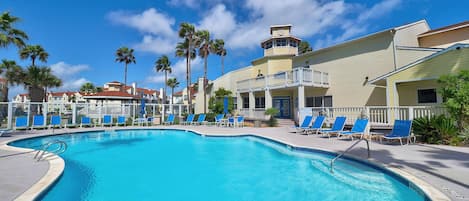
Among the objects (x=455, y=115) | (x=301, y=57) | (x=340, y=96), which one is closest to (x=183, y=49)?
(x=301, y=57)

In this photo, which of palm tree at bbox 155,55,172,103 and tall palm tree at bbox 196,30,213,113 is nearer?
tall palm tree at bbox 196,30,213,113

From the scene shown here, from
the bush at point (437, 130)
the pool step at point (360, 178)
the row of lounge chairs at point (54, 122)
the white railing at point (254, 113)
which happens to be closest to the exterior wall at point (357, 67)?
the white railing at point (254, 113)

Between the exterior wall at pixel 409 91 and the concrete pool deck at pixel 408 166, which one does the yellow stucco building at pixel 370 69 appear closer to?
the exterior wall at pixel 409 91

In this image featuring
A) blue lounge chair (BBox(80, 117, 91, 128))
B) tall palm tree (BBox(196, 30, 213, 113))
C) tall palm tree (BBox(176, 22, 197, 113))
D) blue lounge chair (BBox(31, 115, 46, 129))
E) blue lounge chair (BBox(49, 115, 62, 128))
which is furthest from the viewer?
tall palm tree (BBox(196, 30, 213, 113))

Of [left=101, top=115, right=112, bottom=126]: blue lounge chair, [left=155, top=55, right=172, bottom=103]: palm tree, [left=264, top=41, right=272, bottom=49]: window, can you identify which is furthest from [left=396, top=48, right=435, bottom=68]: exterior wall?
[left=155, top=55, right=172, bottom=103]: palm tree

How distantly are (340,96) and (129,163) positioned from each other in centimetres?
1467

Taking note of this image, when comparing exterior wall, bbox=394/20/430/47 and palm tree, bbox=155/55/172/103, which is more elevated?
palm tree, bbox=155/55/172/103

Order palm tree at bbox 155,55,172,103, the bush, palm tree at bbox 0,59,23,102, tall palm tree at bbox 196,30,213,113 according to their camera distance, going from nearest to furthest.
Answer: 1. the bush
2. palm tree at bbox 0,59,23,102
3. tall palm tree at bbox 196,30,213,113
4. palm tree at bbox 155,55,172,103

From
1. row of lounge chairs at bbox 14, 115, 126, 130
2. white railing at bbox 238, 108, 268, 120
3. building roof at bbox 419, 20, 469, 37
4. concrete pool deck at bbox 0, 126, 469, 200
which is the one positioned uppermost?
building roof at bbox 419, 20, 469, 37

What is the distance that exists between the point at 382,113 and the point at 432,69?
3.05m

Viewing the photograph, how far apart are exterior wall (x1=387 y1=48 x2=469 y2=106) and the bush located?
302 cm

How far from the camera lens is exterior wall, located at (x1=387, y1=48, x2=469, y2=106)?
33.2 feet

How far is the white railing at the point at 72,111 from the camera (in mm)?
15578

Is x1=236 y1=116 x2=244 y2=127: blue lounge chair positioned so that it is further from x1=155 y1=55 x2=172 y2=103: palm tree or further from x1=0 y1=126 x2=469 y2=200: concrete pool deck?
x1=155 y1=55 x2=172 y2=103: palm tree
